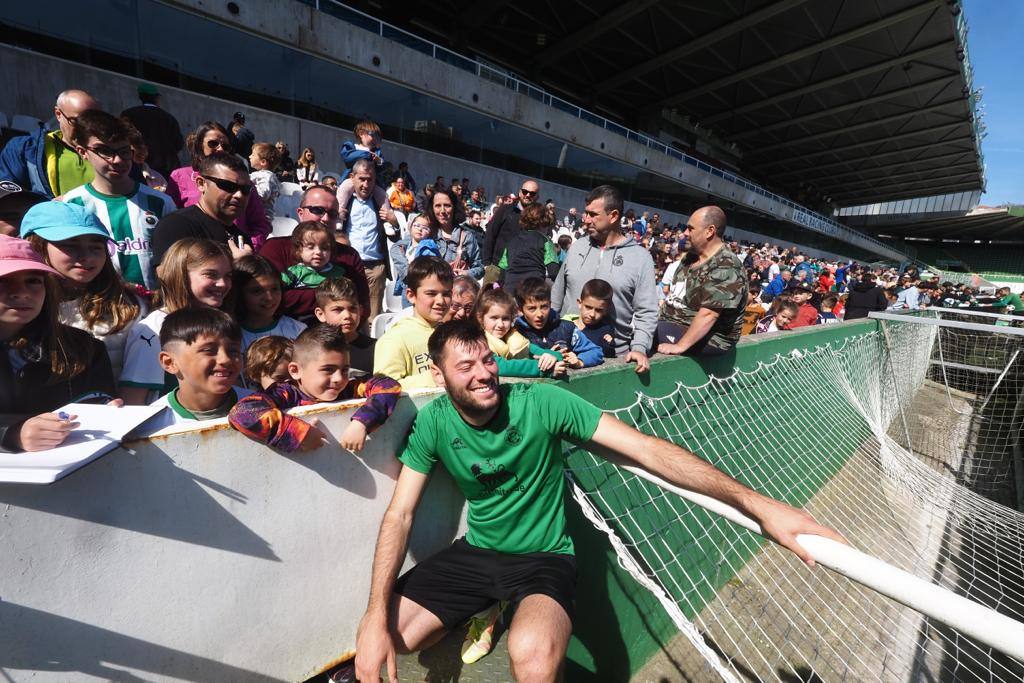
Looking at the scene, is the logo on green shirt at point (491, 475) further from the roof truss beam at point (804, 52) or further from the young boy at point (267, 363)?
the roof truss beam at point (804, 52)

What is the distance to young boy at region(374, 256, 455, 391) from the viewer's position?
Answer: 2.34 meters

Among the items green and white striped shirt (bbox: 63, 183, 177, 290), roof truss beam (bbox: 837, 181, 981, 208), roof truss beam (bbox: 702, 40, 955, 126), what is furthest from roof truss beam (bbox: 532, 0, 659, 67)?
roof truss beam (bbox: 837, 181, 981, 208)

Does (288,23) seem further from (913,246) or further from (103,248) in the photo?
(913,246)

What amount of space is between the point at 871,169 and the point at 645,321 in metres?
56.4

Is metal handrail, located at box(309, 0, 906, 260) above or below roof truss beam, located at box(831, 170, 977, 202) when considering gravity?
below

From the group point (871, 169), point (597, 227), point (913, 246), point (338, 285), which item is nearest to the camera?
point (338, 285)

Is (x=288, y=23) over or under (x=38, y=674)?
over

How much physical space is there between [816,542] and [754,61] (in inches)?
1245

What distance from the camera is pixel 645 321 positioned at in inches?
120

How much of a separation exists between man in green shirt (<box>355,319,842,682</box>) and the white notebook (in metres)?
0.90

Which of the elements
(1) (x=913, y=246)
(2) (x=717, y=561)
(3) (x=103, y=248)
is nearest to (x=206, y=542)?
(3) (x=103, y=248)

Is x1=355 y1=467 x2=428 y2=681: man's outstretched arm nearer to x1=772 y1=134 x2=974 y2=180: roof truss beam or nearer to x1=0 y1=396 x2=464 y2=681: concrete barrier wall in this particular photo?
x1=0 y1=396 x2=464 y2=681: concrete barrier wall

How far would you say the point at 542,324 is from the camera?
3.07 metres

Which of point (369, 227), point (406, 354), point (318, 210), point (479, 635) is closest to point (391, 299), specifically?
point (369, 227)
